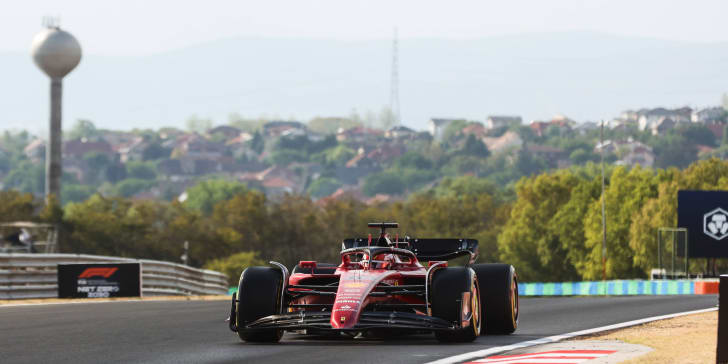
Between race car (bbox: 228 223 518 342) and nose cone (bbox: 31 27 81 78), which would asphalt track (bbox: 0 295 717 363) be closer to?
race car (bbox: 228 223 518 342)

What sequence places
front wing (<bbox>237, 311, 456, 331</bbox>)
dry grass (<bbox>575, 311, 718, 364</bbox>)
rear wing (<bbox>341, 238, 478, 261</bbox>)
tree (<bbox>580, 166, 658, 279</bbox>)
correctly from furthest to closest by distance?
1. tree (<bbox>580, 166, 658, 279</bbox>)
2. rear wing (<bbox>341, 238, 478, 261</bbox>)
3. front wing (<bbox>237, 311, 456, 331</bbox>)
4. dry grass (<bbox>575, 311, 718, 364</bbox>)

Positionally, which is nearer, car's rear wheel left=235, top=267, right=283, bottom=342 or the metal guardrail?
car's rear wheel left=235, top=267, right=283, bottom=342

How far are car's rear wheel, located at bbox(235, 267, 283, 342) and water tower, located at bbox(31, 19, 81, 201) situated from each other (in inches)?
3105

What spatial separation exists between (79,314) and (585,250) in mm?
87736

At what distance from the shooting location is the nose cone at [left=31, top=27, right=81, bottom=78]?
303ft

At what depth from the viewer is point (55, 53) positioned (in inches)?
3634

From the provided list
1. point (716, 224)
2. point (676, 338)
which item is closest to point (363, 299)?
point (676, 338)

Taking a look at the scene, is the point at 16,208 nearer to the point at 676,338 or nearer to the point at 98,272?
the point at 98,272

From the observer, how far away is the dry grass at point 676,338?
13.3 meters

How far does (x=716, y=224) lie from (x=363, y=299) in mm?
41589

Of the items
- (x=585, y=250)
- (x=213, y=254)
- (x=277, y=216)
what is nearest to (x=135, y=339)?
(x=585, y=250)

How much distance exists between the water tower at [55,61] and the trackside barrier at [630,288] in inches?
1633

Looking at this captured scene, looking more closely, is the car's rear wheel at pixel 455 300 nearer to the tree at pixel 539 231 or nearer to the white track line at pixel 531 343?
the white track line at pixel 531 343

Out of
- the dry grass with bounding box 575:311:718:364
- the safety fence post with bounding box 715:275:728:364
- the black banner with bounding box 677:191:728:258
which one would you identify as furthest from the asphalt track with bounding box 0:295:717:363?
the black banner with bounding box 677:191:728:258
